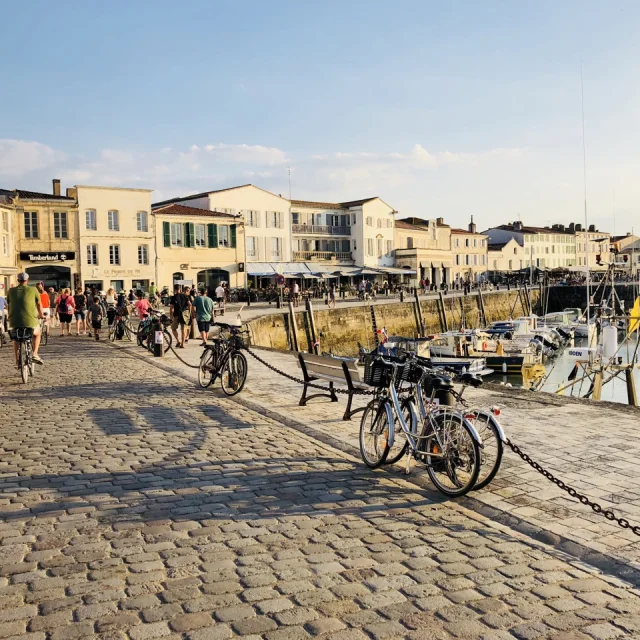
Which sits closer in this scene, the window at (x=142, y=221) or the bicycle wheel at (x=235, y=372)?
the bicycle wheel at (x=235, y=372)

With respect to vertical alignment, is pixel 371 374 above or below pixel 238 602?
above

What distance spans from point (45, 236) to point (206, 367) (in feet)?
115

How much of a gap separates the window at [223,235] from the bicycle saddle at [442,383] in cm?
4758

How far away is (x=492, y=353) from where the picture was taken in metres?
34.0

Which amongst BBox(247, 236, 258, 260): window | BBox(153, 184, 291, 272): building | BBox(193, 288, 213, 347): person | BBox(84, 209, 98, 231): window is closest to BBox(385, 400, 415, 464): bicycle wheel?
BBox(193, 288, 213, 347): person

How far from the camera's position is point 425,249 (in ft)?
249

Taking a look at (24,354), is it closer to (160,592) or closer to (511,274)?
(160,592)

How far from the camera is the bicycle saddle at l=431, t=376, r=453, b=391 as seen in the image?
667 cm

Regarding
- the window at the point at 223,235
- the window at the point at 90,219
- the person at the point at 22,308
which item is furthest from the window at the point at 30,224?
the person at the point at 22,308

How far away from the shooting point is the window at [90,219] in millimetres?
45125

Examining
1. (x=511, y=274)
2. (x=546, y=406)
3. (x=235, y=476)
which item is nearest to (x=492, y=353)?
(x=546, y=406)

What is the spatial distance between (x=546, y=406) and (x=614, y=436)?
2.23 m

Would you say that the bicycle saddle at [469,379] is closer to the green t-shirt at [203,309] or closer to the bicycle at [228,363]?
the bicycle at [228,363]

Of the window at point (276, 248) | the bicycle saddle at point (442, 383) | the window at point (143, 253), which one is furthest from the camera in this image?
the window at point (276, 248)
